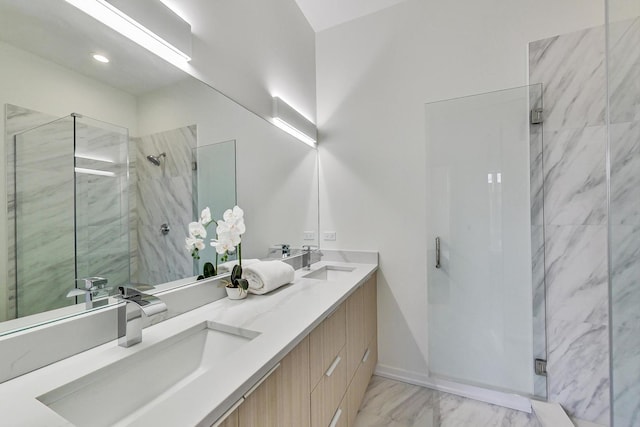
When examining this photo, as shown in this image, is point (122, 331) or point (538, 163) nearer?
point (122, 331)

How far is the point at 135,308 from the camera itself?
770mm

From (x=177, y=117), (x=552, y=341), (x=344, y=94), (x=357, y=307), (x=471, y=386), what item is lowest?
(x=471, y=386)

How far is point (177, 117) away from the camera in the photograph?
1.12 meters

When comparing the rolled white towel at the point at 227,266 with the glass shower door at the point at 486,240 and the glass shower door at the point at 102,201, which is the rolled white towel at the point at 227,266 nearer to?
the glass shower door at the point at 102,201

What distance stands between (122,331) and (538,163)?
228 centimetres

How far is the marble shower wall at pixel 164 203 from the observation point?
3.22 feet

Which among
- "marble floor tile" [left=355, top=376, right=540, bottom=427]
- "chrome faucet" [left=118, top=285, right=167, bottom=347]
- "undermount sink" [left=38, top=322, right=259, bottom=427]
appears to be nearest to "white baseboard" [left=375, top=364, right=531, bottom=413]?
"marble floor tile" [left=355, top=376, right=540, bottom=427]

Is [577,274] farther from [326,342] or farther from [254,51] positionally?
[254,51]

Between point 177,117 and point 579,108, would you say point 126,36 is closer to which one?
point 177,117

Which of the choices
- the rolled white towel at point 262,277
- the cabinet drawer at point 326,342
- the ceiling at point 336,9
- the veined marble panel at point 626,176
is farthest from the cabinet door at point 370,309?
the ceiling at point 336,9

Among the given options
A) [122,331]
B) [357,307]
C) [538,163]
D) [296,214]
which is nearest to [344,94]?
[296,214]

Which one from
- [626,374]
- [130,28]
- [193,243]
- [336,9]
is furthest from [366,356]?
[336,9]

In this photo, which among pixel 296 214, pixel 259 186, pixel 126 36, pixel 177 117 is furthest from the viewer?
pixel 296 214

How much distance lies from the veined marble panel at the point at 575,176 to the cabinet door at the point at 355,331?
1.29 m
